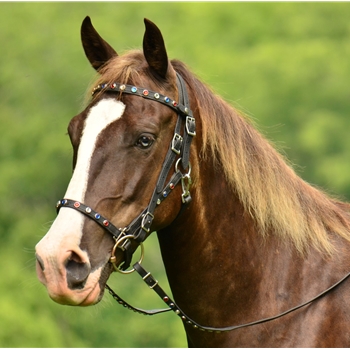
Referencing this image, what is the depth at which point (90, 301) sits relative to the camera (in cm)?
396

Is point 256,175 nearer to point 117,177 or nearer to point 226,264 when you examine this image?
point 226,264

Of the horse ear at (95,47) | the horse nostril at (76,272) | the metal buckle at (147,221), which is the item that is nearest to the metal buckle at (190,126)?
the metal buckle at (147,221)

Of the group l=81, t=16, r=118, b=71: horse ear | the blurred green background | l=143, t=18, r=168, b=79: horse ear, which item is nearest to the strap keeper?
l=143, t=18, r=168, b=79: horse ear

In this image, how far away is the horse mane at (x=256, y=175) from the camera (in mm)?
4566

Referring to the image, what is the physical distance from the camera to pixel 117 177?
4082 mm

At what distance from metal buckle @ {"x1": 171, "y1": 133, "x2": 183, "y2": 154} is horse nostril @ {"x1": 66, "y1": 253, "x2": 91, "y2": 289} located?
0.93m

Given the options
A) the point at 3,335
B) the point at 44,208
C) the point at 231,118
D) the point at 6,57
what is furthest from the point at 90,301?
the point at 6,57

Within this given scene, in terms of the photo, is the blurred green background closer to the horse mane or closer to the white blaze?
the horse mane

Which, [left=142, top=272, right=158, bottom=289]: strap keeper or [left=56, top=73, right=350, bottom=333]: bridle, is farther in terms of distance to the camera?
[left=142, top=272, right=158, bottom=289]: strap keeper

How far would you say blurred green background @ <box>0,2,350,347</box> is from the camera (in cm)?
1577

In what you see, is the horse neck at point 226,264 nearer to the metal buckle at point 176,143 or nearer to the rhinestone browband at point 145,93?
the metal buckle at point 176,143

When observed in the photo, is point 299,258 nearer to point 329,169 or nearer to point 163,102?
point 163,102

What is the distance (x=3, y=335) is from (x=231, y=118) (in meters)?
10.2

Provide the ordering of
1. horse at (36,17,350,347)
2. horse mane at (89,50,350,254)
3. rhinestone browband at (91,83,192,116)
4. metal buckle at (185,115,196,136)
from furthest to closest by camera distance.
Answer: horse mane at (89,50,350,254) < metal buckle at (185,115,196,136) < rhinestone browband at (91,83,192,116) < horse at (36,17,350,347)
